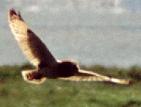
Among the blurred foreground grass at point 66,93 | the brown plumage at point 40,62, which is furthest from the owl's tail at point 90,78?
the blurred foreground grass at point 66,93

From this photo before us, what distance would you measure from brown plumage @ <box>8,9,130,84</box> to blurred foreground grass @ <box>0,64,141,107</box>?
5587 mm

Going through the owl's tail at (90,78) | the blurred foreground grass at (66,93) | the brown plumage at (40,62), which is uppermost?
the brown plumage at (40,62)

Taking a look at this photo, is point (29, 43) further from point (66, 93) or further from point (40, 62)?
point (66, 93)

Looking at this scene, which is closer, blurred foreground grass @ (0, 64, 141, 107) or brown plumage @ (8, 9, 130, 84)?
brown plumage @ (8, 9, 130, 84)

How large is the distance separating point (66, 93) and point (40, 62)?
21.1 feet

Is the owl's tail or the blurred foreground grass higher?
the owl's tail

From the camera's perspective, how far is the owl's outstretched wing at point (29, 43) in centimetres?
72

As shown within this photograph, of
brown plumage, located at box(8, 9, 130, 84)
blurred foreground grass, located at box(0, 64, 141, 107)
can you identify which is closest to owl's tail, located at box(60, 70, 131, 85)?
brown plumage, located at box(8, 9, 130, 84)

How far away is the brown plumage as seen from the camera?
2.37 feet

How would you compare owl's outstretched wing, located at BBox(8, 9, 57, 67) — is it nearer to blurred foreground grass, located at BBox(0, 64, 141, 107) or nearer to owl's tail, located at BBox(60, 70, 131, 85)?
owl's tail, located at BBox(60, 70, 131, 85)

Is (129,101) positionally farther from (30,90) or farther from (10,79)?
(10,79)

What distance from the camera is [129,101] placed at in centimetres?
683

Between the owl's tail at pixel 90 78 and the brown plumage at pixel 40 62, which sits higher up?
the brown plumage at pixel 40 62

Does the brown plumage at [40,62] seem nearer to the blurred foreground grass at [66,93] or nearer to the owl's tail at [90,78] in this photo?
the owl's tail at [90,78]
